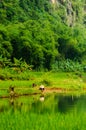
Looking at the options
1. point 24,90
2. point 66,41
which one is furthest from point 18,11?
point 24,90

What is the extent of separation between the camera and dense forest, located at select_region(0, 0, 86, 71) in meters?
76.3

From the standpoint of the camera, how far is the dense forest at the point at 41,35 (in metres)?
76.3

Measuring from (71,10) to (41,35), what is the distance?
47.0 meters

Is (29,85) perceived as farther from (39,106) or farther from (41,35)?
(41,35)

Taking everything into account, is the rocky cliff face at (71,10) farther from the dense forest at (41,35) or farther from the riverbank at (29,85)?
the riverbank at (29,85)

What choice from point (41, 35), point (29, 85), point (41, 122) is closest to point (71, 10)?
point (41, 35)

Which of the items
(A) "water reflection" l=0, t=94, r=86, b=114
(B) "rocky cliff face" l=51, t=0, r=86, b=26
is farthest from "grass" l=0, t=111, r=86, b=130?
(B) "rocky cliff face" l=51, t=0, r=86, b=26

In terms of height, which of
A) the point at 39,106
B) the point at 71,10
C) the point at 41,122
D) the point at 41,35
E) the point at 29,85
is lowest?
the point at 29,85

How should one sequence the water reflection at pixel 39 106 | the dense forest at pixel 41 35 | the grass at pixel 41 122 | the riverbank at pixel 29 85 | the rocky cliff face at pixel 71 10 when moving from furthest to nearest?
the rocky cliff face at pixel 71 10 < the dense forest at pixel 41 35 < the riverbank at pixel 29 85 < the water reflection at pixel 39 106 < the grass at pixel 41 122

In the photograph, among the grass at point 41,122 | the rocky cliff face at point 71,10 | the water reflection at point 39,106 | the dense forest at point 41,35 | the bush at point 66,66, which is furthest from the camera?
the rocky cliff face at point 71,10

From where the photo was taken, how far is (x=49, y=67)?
8269 centimetres

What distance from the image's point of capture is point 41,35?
8650 cm

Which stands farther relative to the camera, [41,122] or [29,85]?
[29,85]

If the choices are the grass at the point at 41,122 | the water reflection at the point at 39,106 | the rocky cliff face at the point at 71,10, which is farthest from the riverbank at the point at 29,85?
the rocky cliff face at the point at 71,10
